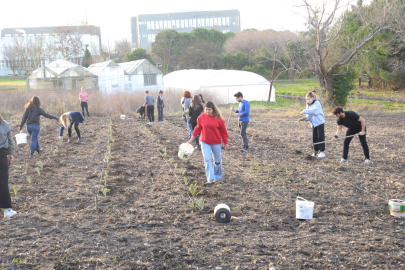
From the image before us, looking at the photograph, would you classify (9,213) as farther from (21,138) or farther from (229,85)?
(229,85)

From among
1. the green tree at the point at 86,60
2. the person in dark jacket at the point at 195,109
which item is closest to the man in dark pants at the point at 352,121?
the person in dark jacket at the point at 195,109

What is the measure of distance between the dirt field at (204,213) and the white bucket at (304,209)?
3.9 inches

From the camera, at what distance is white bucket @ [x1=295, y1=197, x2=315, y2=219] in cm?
504

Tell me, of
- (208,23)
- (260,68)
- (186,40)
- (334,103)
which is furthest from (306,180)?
(208,23)

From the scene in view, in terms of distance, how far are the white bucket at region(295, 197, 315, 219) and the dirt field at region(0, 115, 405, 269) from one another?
0.32 ft

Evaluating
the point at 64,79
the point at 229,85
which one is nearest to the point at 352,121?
the point at 229,85

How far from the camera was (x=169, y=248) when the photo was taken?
422 centimetres

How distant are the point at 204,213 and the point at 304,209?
1413mm

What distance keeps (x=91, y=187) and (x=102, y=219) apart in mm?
1826

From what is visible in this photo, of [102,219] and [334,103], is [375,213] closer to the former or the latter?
[102,219]

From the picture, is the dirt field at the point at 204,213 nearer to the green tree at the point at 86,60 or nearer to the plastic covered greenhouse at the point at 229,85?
the plastic covered greenhouse at the point at 229,85

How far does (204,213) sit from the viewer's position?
5457mm

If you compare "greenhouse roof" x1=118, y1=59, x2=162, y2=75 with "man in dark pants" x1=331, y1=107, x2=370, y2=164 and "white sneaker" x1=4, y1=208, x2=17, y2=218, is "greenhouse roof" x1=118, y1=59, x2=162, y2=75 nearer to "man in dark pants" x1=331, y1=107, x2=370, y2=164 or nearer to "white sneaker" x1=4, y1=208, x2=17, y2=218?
"man in dark pants" x1=331, y1=107, x2=370, y2=164

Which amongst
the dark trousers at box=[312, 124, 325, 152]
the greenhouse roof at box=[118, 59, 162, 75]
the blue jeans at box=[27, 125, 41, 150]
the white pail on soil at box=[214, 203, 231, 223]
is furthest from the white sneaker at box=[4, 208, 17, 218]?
the greenhouse roof at box=[118, 59, 162, 75]
